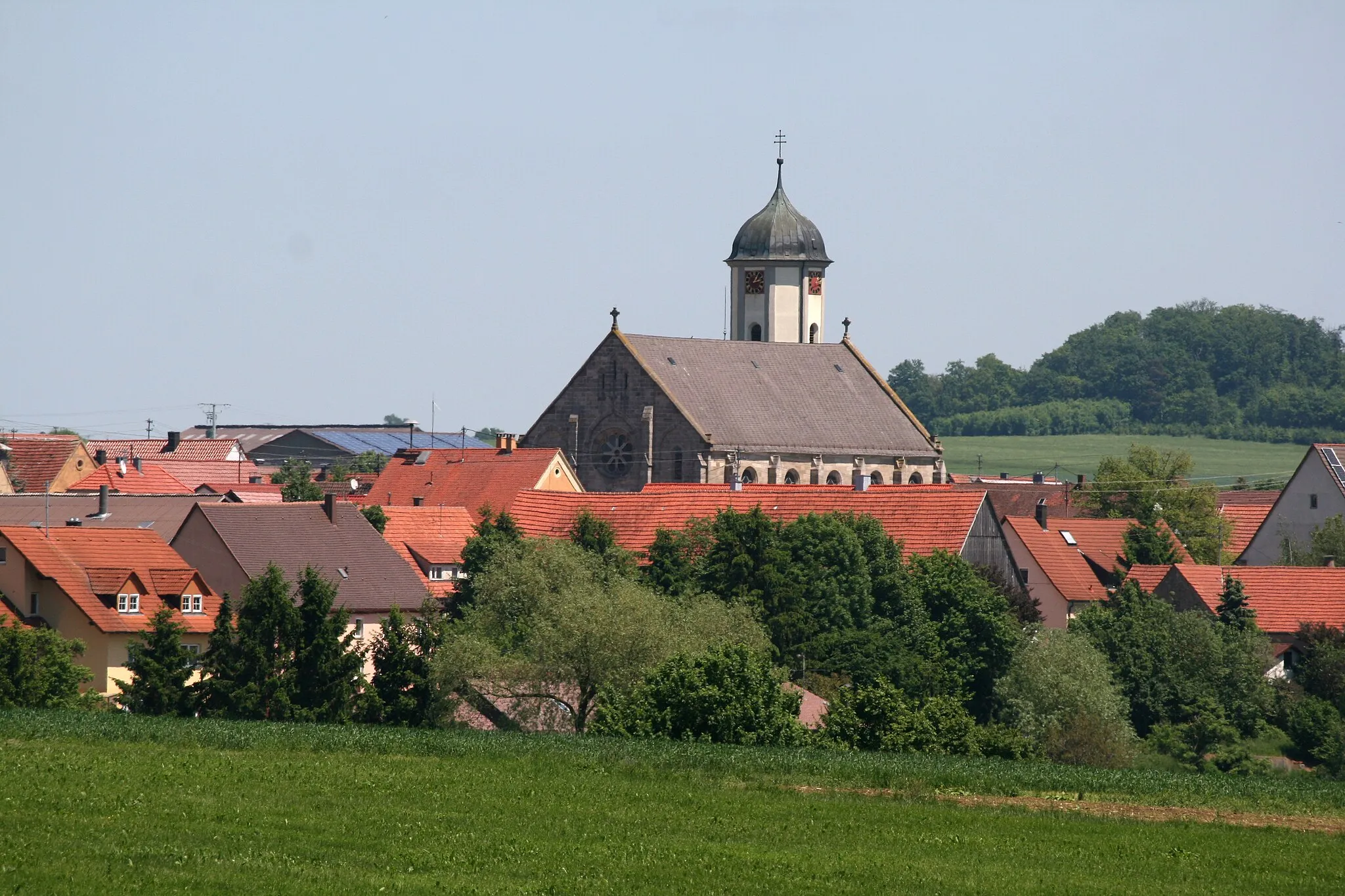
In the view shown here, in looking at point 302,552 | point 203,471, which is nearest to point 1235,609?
point 302,552

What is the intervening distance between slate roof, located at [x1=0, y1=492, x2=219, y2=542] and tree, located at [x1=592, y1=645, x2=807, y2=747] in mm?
27069

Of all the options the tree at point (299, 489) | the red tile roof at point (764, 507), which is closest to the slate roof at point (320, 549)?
the red tile roof at point (764, 507)

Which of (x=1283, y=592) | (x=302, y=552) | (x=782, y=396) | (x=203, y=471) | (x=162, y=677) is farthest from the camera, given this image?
(x=782, y=396)

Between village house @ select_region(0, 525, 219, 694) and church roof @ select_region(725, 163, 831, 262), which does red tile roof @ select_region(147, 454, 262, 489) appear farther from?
village house @ select_region(0, 525, 219, 694)

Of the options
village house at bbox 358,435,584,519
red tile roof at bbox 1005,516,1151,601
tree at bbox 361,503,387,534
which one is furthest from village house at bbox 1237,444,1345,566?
tree at bbox 361,503,387,534

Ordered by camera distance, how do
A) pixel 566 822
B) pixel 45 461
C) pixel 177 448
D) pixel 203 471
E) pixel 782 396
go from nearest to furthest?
pixel 566 822
pixel 45 461
pixel 203 471
pixel 782 396
pixel 177 448

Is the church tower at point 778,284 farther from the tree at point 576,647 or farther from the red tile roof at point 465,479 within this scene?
the tree at point 576,647

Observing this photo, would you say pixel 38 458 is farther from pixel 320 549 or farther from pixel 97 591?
pixel 97 591

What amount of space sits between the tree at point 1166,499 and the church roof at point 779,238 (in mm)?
17491

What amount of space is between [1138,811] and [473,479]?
56.4 meters

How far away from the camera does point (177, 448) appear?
426 ft

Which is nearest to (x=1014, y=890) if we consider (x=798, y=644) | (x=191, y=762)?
(x=191, y=762)

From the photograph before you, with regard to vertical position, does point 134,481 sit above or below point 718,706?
above

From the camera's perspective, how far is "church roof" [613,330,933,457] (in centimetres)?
9794
